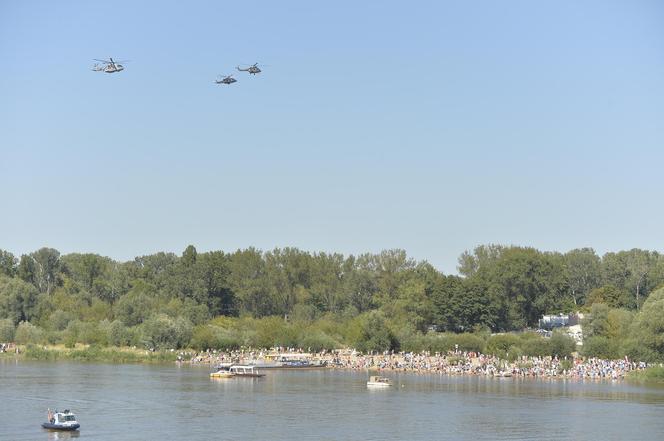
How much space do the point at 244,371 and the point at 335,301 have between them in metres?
48.2

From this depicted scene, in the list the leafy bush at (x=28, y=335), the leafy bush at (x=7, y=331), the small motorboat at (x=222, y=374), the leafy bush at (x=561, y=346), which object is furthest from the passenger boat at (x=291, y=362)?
the leafy bush at (x=7, y=331)

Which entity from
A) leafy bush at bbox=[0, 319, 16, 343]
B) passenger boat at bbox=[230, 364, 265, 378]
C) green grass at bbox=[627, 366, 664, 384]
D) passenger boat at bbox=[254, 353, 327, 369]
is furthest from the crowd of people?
leafy bush at bbox=[0, 319, 16, 343]

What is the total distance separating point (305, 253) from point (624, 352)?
195ft

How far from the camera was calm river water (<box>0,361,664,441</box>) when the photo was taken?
172 feet

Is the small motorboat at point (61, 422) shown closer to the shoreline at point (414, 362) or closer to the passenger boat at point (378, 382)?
the passenger boat at point (378, 382)

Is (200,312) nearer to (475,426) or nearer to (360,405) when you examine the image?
(360,405)

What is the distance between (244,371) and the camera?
277 feet

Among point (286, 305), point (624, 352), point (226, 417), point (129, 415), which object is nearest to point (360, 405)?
point (226, 417)

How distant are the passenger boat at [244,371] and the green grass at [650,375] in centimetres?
2686

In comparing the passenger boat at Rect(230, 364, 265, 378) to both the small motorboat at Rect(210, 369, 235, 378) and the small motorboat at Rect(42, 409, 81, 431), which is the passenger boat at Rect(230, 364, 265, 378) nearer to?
the small motorboat at Rect(210, 369, 235, 378)

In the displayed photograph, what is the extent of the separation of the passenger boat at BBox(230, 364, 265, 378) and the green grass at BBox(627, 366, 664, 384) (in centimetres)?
2686

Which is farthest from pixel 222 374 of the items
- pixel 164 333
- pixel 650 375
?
pixel 650 375

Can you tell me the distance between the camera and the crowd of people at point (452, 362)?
83.4m

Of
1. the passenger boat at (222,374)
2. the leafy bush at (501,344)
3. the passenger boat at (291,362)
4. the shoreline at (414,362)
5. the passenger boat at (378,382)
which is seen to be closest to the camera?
the passenger boat at (378,382)
